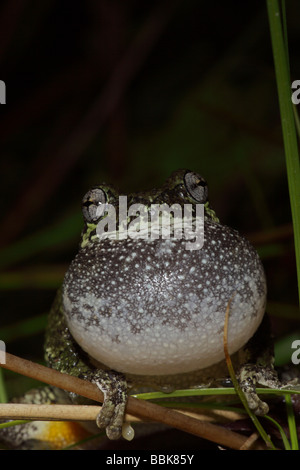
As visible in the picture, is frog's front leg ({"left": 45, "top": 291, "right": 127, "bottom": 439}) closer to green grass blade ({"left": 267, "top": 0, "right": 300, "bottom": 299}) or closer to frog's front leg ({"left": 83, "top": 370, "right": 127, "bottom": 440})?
frog's front leg ({"left": 83, "top": 370, "right": 127, "bottom": 440})

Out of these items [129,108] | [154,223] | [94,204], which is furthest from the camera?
[129,108]

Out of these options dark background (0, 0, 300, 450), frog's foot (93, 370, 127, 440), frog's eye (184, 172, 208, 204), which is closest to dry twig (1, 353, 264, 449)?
frog's foot (93, 370, 127, 440)

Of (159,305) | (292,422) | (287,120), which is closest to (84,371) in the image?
(159,305)

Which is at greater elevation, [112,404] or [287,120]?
[287,120]

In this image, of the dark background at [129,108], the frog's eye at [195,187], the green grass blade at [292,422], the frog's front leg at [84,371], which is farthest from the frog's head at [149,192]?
the dark background at [129,108]

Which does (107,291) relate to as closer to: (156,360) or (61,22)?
(156,360)

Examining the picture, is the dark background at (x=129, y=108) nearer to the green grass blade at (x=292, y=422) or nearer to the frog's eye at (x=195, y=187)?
the frog's eye at (x=195, y=187)

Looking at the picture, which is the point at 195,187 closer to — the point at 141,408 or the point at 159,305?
the point at 159,305
